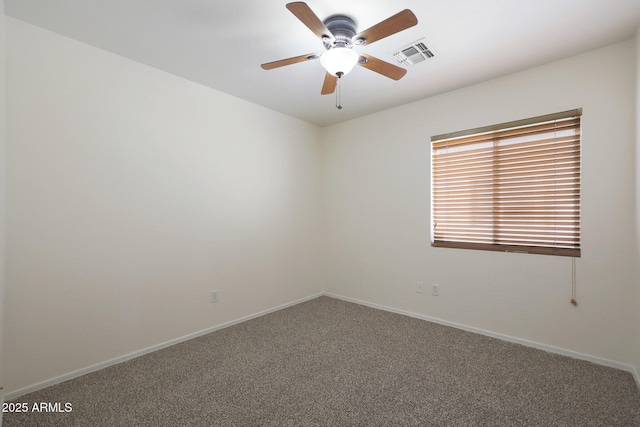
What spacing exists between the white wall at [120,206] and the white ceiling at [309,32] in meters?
0.31

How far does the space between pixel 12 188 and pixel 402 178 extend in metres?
3.44

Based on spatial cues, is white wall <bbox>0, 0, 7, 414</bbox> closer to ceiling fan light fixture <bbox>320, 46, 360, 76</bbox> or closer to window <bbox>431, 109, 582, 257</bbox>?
ceiling fan light fixture <bbox>320, 46, 360, 76</bbox>

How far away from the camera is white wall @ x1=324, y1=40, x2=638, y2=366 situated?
2242mm

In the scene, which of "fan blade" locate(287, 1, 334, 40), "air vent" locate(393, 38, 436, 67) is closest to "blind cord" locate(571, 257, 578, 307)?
"air vent" locate(393, 38, 436, 67)

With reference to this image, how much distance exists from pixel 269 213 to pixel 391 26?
2498 mm

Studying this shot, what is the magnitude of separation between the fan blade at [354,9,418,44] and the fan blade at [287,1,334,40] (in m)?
0.23

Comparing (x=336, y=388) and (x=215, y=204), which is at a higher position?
(x=215, y=204)

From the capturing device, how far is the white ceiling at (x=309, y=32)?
1.83m

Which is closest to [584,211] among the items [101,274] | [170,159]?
[170,159]

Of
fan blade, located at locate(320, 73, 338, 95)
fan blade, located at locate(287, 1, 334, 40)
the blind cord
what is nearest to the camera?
fan blade, located at locate(287, 1, 334, 40)

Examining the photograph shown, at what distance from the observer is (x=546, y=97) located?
100 inches

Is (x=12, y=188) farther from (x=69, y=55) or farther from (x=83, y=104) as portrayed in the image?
(x=69, y=55)

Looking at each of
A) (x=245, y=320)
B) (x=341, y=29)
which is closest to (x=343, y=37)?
(x=341, y=29)

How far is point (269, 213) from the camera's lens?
11.9 feet
